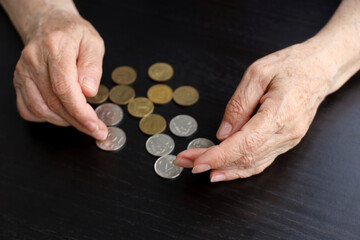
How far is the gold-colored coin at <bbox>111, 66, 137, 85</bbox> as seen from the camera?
47.4 inches

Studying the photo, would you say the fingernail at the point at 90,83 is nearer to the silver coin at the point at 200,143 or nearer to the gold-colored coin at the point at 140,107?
the gold-colored coin at the point at 140,107

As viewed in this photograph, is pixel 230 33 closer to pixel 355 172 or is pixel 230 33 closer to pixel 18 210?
pixel 355 172

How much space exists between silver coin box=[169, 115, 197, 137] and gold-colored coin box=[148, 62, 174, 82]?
0.58 feet

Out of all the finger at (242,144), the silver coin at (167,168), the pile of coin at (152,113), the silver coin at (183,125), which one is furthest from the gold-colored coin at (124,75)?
the finger at (242,144)

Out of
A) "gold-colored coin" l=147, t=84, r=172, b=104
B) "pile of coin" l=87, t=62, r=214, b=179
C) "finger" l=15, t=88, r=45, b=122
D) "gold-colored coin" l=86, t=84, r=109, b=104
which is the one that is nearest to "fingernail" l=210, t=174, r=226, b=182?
"pile of coin" l=87, t=62, r=214, b=179

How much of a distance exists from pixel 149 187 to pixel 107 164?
145 mm

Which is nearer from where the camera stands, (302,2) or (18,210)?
(18,210)

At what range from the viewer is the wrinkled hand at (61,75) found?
980 mm

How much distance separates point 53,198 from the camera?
95 cm

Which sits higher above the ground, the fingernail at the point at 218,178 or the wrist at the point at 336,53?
the wrist at the point at 336,53

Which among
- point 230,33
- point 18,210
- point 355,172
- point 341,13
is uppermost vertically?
point 341,13

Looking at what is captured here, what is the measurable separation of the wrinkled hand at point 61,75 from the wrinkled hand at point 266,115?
1.03 feet

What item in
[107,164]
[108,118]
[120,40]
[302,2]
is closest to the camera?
[107,164]

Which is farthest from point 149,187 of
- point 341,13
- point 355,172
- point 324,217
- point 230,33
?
point 341,13
